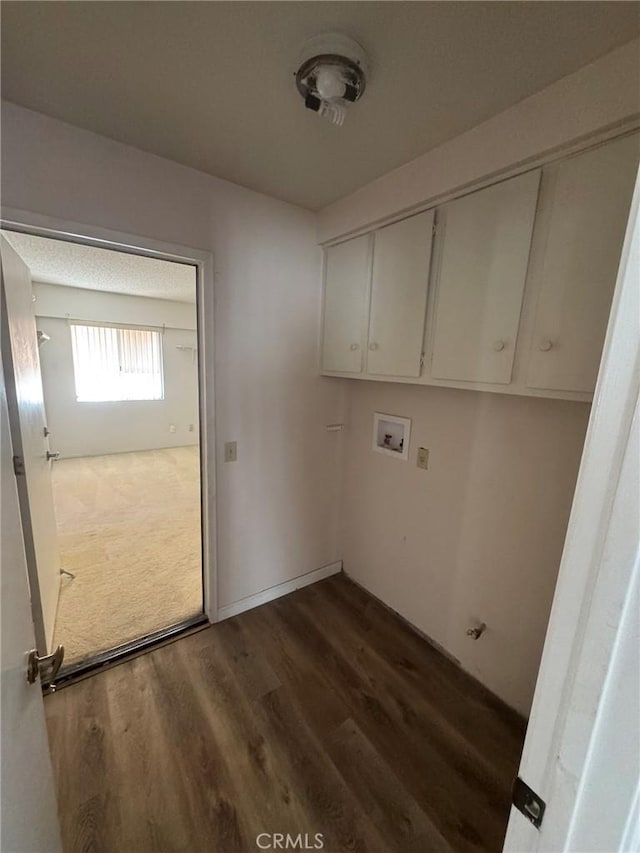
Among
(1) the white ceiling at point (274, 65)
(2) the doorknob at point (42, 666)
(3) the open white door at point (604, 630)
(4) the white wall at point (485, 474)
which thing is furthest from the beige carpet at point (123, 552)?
(1) the white ceiling at point (274, 65)

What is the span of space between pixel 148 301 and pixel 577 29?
5.76 meters

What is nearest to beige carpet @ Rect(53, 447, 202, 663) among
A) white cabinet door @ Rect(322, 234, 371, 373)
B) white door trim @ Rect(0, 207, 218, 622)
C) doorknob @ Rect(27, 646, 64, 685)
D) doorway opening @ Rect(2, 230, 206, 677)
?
doorway opening @ Rect(2, 230, 206, 677)

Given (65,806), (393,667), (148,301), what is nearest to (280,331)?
(393,667)

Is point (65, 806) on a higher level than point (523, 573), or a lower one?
lower

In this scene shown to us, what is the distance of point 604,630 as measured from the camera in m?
0.41

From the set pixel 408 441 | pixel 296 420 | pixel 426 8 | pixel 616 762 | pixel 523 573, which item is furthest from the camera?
pixel 296 420

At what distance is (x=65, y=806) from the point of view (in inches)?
47.1

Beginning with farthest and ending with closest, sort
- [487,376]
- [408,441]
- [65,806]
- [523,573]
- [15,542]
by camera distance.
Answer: [408,441], [523,573], [487,376], [65,806], [15,542]

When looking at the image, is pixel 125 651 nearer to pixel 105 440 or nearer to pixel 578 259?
pixel 578 259

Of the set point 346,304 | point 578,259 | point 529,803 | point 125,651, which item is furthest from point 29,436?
point 578,259

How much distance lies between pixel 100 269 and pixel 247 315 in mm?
2782

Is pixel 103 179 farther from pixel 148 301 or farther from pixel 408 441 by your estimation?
pixel 148 301

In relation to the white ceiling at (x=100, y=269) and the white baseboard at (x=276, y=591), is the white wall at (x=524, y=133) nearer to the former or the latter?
the white ceiling at (x=100, y=269)

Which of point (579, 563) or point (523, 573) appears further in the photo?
point (523, 573)
